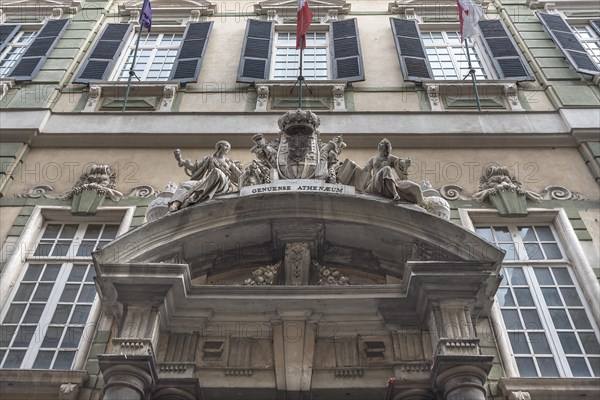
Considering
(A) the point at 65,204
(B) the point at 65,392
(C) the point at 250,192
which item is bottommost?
(B) the point at 65,392

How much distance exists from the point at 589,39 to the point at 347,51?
5.47 metres

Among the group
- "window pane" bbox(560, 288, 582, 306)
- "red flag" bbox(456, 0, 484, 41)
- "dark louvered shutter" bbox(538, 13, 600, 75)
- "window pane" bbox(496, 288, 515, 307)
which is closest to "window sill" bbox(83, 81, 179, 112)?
"red flag" bbox(456, 0, 484, 41)

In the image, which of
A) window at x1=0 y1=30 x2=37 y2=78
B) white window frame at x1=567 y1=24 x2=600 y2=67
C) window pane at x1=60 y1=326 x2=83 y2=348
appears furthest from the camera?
white window frame at x1=567 y1=24 x2=600 y2=67

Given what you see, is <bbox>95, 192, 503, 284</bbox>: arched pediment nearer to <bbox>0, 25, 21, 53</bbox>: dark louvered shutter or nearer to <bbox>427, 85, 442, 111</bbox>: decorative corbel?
<bbox>427, 85, 442, 111</bbox>: decorative corbel

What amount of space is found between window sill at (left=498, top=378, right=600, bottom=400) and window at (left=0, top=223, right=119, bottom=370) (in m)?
5.15

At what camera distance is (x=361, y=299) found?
26.8 feet

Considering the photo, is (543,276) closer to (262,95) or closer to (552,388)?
(552,388)

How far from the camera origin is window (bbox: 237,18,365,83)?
1361 centimetres

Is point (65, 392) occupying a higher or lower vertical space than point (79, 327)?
lower

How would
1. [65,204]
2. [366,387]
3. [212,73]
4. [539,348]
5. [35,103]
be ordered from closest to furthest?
[366,387] < [539,348] < [65,204] < [35,103] < [212,73]

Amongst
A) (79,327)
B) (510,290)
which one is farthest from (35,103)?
(510,290)

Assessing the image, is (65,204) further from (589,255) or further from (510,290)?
(589,255)

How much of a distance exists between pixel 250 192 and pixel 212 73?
5578 millimetres

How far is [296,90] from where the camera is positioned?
13102 mm
